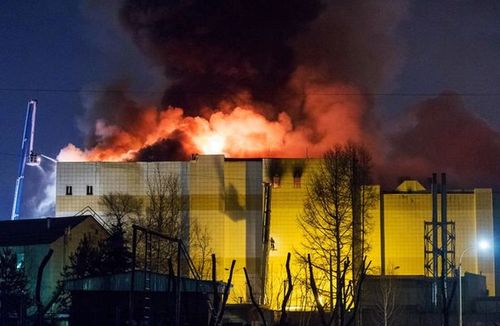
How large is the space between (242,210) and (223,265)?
4447 millimetres

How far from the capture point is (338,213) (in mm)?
56938

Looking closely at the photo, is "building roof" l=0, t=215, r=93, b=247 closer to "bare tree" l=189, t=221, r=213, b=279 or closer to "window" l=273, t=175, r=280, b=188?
"bare tree" l=189, t=221, r=213, b=279

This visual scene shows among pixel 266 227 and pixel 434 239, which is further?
pixel 266 227

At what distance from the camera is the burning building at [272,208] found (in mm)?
65250

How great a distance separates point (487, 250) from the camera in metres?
66.1

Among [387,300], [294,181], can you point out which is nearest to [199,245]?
[294,181]

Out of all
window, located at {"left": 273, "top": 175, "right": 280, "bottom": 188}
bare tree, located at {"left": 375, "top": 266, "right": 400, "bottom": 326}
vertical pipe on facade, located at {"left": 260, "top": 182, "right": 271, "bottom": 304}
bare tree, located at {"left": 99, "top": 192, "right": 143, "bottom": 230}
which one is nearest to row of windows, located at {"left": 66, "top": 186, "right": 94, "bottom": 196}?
bare tree, located at {"left": 99, "top": 192, "right": 143, "bottom": 230}

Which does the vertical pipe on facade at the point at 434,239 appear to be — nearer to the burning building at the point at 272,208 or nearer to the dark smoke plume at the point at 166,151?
the burning building at the point at 272,208

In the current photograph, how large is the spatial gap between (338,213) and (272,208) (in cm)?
994

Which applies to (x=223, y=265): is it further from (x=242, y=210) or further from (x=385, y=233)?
(x=385, y=233)

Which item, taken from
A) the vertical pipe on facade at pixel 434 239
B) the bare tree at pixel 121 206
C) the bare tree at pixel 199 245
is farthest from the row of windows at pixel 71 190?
the vertical pipe on facade at pixel 434 239

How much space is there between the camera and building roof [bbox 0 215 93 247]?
56019 millimetres

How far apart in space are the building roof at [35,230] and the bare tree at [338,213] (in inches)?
625

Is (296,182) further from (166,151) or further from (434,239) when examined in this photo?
(166,151)
